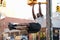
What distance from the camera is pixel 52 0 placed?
1.59m

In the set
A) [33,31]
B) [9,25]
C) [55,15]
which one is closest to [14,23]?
[9,25]

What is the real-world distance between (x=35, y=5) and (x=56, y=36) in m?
0.30

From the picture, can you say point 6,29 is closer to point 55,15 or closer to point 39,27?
point 39,27

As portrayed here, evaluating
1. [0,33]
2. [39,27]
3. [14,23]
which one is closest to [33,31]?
[39,27]

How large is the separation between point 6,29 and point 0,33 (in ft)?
0.19

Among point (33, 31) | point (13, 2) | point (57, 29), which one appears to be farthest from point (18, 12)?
point (57, 29)

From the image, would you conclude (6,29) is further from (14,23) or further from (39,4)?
(39,4)

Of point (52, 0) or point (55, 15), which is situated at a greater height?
point (52, 0)

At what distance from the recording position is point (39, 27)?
5.13ft

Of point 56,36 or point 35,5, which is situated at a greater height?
point 35,5

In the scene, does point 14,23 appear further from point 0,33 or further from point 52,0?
point 52,0

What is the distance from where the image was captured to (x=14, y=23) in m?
1.58

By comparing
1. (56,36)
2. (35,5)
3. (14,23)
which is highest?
(35,5)

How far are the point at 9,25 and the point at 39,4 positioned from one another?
0.29 meters
